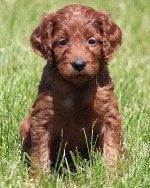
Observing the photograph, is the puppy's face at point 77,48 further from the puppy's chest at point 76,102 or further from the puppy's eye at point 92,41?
the puppy's chest at point 76,102

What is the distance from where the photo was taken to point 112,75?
8.38 meters

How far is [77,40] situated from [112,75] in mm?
2806

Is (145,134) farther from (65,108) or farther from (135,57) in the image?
(135,57)

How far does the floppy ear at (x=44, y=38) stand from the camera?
582 centimetres

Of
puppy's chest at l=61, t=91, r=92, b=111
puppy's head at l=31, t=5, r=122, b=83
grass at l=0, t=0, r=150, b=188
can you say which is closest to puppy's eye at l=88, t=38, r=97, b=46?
puppy's head at l=31, t=5, r=122, b=83

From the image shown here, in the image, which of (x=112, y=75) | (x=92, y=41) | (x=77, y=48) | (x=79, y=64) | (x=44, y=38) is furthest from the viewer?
(x=112, y=75)

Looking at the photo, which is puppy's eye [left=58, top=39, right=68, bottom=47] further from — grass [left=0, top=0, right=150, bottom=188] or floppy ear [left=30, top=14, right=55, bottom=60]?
grass [left=0, top=0, right=150, bottom=188]

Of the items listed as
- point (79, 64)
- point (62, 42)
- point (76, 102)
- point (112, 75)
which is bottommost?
point (112, 75)

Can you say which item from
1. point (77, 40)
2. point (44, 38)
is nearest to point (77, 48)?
point (77, 40)

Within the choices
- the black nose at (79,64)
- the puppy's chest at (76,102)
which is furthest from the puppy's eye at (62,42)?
the puppy's chest at (76,102)

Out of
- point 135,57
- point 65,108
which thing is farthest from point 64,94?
point 135,57

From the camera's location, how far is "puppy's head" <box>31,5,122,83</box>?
216 inches

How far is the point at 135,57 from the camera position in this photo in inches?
382

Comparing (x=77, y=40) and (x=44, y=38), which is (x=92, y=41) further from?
(x=44, y=38)
